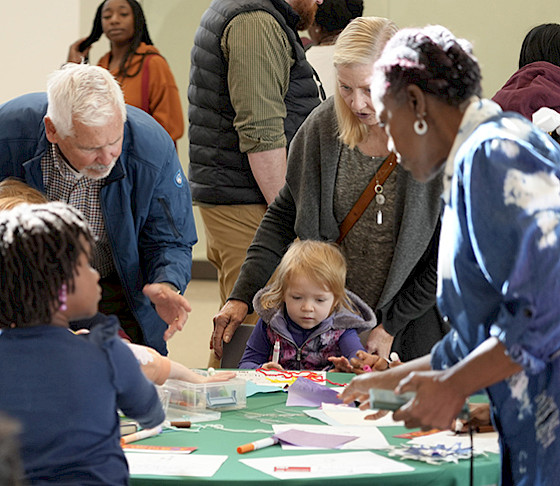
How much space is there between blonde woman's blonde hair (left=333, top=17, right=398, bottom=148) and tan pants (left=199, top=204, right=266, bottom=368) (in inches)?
37.8

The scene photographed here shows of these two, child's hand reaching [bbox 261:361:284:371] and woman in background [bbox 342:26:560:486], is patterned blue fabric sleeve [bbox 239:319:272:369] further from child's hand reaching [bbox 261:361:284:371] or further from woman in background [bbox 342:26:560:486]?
woman in background [bbox 342:26:560:486]

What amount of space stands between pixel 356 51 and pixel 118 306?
1.19 metres

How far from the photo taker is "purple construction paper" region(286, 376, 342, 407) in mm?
2506

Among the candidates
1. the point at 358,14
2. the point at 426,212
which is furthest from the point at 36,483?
the point at 358,14

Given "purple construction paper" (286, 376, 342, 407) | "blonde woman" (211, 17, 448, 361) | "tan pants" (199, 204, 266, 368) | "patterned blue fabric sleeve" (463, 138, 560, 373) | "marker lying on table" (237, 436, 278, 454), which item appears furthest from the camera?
"tan pants" (199, 204, 266, 368)

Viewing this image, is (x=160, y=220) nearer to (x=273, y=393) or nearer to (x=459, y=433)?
(x=273, y=393)

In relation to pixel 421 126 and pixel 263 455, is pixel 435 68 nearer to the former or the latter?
pixel 421 126

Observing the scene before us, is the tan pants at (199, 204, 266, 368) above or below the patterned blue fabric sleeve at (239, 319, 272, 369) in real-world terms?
above

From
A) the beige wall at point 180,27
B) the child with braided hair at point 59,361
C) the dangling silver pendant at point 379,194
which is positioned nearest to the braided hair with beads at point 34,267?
the child with braided hair at point 59,361

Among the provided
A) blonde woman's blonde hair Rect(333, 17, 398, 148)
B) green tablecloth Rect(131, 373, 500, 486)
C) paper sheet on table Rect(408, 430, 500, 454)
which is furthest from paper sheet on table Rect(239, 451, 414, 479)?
blonde woman's blonde hair Rect(333, 17, 398, 148)

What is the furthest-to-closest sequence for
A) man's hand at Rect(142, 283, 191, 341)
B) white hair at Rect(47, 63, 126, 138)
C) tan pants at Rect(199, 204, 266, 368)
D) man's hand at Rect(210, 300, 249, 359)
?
tan pants at Rect(199, 204, 266, 368) → man's hand at Rect(210, 300, 249, 359) → man's hand at Rect(142, 283, 191, 341) → white hair at Rect(47, 63, 126, 138)

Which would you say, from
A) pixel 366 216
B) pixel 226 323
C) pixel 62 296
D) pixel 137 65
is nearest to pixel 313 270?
pixel 366 216

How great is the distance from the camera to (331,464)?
1915mm

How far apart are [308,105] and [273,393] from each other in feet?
5.92
